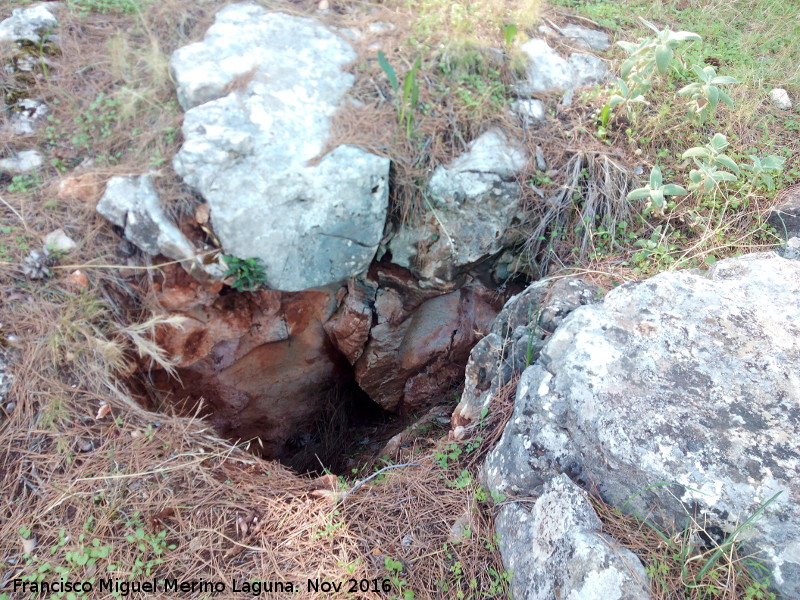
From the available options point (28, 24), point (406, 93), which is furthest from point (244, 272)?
point (28, 24)

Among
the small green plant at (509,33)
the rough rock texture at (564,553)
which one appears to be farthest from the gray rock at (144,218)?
the small green plant at (509,33)

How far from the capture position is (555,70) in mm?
3010

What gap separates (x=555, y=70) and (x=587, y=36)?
1.61 feet

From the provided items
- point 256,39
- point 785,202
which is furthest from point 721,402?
point 256,39

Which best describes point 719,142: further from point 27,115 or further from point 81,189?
point 27,115

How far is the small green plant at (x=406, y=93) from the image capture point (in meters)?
2.47

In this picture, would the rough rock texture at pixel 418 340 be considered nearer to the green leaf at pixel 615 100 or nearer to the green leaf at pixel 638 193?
the green leaf at pixel 638 193

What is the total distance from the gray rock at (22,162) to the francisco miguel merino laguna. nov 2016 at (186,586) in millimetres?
1969

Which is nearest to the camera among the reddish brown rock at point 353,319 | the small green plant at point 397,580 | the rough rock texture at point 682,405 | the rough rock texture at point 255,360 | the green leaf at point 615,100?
the rough rock texture at point 682,405

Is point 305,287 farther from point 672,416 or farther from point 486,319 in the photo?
point 672,416

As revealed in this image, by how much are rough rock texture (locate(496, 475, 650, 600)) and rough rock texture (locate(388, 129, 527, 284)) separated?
1.45m

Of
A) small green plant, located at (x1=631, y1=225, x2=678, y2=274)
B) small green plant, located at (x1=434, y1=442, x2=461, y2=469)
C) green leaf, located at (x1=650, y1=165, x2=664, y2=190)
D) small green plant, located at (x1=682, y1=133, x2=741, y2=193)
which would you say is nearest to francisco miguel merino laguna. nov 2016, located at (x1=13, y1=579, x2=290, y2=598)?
small green plant, located at (x1=434, y1=442, x2=461, y2=469)

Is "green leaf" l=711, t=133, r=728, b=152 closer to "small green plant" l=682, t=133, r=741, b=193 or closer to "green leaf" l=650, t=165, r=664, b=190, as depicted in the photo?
"small green plant" l=682, t=133, r=741, b=193

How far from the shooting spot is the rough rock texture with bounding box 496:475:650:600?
1413mm
